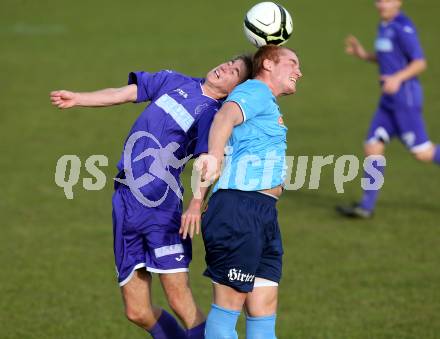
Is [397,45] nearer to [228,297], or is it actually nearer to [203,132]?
[203,132]

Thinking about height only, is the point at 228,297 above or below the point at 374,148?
below

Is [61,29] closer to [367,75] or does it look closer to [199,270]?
[367,75]

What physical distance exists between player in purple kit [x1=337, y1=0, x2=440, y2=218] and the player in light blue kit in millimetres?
5848

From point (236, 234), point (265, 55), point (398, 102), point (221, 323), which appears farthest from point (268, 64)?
point (398, 102)

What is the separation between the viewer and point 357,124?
1775 centimetres

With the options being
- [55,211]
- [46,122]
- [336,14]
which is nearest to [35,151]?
[46,122]

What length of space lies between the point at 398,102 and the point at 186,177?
3542 mm

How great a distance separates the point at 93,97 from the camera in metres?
6.55

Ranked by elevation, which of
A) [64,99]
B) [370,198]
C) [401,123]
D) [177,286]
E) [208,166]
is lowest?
[177,286]

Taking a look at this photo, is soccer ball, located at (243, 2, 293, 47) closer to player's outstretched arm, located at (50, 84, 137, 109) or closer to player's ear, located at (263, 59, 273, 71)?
player's ear, located at (263, 59, 273, 71)

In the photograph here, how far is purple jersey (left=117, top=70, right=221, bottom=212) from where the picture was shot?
21.1ft

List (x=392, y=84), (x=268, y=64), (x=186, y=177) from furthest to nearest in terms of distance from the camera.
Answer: (x=186, y=177), (x=392, y=84), (x=268, y=64)

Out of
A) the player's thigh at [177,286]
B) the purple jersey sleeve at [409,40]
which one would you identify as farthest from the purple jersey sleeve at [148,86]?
the purple jersey sleeve at [409,40]

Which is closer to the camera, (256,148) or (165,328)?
(256,148)
